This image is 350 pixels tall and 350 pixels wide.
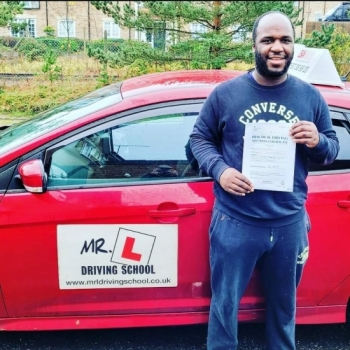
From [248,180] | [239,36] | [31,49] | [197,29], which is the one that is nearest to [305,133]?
[248,180]

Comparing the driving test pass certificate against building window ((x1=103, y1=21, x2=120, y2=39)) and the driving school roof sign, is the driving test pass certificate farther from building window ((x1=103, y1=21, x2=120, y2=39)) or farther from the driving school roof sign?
building window ((x1=103, y1=21, x2=120, y2=39))

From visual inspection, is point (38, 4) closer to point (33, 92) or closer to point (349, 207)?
point (33, 92)

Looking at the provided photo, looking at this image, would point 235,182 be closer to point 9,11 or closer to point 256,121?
point 256,121

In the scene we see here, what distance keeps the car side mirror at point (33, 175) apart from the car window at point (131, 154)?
93 millimetres

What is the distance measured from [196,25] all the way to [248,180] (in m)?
9.09

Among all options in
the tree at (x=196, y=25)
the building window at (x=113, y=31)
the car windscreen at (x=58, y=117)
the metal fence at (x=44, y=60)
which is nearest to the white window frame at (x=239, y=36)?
the tree at (x=196, y=25)

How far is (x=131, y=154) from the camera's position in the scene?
2.70 metres

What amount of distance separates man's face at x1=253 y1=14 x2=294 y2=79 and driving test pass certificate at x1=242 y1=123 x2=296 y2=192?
28 centimetres

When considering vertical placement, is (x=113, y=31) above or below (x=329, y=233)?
above

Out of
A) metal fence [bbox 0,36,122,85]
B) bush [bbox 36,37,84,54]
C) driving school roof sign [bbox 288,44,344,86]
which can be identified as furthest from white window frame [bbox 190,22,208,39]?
driving school roof sign [bbox 288,44,344,86]

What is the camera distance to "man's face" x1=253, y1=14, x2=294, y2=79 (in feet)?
7.17

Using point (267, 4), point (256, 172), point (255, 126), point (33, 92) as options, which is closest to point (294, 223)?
point (256, 172)

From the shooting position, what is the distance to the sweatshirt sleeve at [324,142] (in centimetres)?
222

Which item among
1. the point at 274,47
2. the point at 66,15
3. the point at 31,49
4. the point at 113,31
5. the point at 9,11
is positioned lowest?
the point at 31,49
